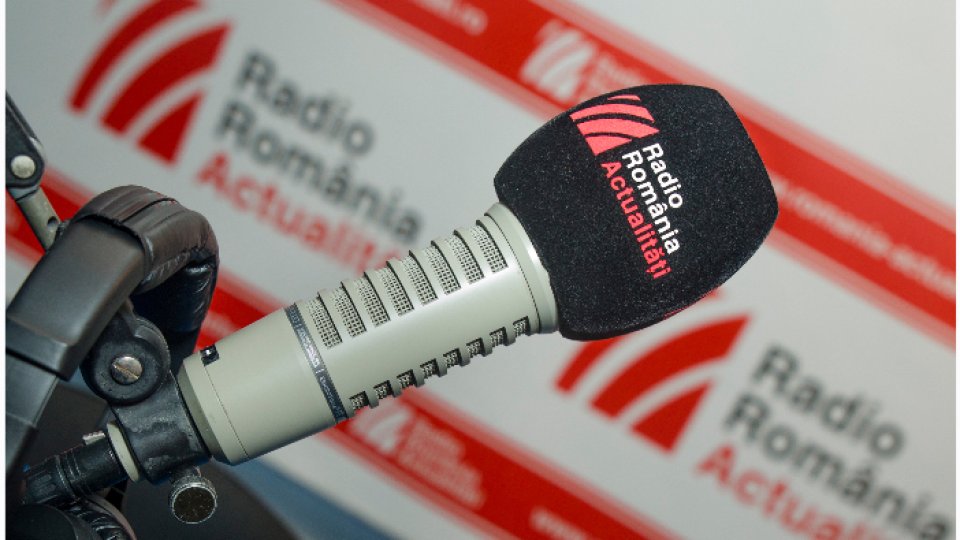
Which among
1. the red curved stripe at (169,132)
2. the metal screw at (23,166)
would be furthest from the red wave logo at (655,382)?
the metal screw at (23,166)

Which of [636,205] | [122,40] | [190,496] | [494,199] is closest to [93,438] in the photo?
[190,496]

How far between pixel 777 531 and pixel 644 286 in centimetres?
87

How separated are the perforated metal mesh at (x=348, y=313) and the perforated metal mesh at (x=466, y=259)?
78 millimetres

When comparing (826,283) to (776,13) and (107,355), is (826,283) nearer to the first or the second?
(776,13)

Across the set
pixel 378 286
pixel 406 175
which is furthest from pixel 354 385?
pixel 406 175

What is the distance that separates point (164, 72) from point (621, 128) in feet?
2.84

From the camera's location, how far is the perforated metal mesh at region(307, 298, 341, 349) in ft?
1.84

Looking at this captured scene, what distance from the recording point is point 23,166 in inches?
17.8

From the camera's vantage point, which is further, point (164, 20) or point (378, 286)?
point (164, 20)

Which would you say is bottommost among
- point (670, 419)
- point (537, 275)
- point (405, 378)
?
point (670, 419)

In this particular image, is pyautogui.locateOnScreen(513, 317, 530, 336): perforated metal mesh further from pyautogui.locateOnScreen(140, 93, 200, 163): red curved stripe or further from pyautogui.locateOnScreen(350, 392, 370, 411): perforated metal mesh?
pyautogui.locateOnScreen(140, 93, 200, 163): red curved stripe

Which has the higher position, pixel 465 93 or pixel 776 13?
pixel 776 13

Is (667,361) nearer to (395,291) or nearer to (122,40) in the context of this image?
(395,291)

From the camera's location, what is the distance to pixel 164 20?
1.21 m
